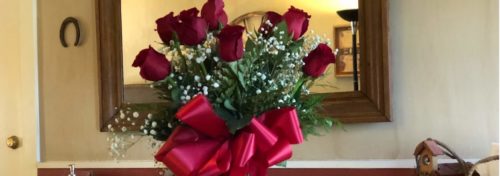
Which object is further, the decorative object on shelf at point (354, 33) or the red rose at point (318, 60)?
the decorative object on shelf at point (354, 33)

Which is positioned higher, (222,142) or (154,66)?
(154,66)

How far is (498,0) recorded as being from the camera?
1.35 meters

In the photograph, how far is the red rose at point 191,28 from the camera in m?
1.05

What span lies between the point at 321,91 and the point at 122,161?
61cm

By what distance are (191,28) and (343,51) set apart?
52 centimetres

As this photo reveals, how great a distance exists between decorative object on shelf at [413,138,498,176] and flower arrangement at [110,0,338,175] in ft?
1.00

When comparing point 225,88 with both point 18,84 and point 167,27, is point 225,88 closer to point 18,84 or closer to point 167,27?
→ point 167,27

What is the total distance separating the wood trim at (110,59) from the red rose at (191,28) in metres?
0.67

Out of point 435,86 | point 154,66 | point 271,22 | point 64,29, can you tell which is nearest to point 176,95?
A: point 154,66

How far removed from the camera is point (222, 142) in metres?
1.08

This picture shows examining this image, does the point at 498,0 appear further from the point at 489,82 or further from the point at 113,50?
the point at 113,50

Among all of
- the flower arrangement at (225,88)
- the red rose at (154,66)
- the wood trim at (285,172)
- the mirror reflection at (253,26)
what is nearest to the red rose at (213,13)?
the flower arrangement at (225,88)

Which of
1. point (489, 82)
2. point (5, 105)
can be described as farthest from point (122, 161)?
point (489, 82)

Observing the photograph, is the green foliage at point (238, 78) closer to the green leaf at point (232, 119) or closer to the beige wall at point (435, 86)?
the green leaf at point (232, 119)
